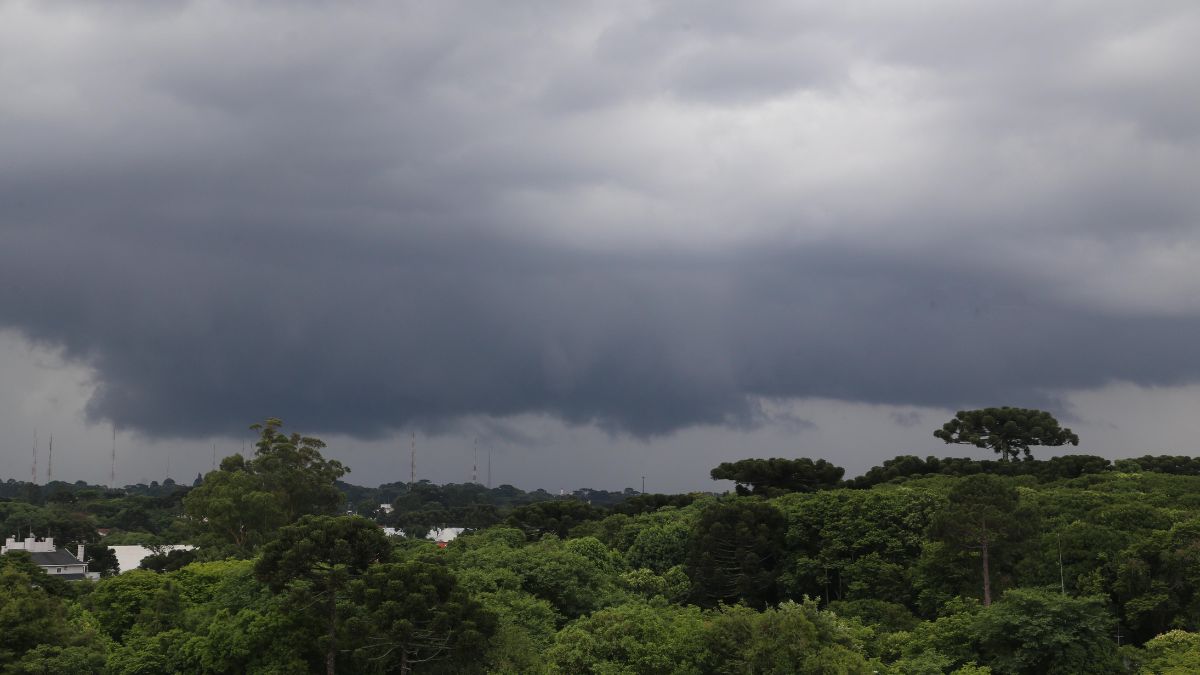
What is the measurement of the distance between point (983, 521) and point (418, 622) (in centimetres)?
3064

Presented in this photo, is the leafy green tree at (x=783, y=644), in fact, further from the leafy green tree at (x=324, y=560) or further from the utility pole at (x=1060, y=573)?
the leafy green tree at (x=324, y=560)

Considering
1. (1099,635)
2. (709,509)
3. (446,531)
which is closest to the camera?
(1099,635)

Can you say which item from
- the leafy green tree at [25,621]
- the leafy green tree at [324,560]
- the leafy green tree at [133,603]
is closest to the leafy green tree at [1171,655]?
the leafy green tree at [324,560]

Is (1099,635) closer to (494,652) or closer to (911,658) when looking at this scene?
(911,658)

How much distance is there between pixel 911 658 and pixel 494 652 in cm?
1850

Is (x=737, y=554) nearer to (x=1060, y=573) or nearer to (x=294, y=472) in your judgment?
(x=1060, y=573)

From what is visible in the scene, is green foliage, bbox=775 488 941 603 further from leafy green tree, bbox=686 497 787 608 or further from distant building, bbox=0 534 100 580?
distant building, bbox=0 534 100 580

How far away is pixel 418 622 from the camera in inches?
1940

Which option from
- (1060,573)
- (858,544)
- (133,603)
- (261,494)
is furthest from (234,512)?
(1060,573)

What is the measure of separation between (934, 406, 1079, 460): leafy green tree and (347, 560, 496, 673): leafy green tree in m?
83.4

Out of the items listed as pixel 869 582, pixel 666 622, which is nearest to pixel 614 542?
pixel 869 582

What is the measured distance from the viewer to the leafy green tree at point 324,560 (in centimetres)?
5144

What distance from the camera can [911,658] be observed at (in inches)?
1870

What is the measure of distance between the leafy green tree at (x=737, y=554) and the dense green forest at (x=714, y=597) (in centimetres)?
15
